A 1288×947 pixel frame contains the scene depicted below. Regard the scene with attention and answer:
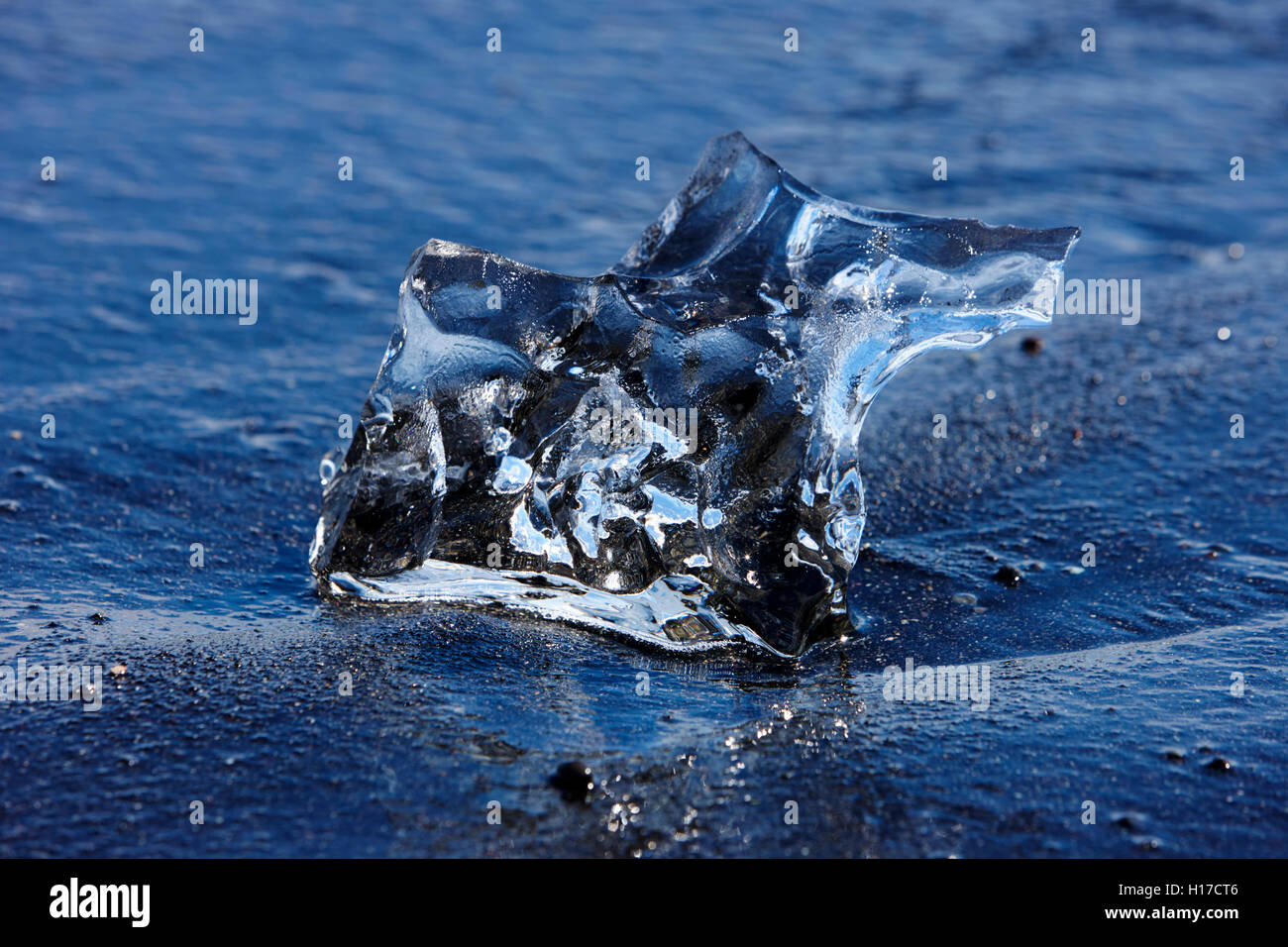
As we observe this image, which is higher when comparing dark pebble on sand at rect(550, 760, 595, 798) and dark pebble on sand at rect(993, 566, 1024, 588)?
dark pebble on sand at rect(993, 566, 1024, 588)

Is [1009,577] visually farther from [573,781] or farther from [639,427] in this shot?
[573,781]

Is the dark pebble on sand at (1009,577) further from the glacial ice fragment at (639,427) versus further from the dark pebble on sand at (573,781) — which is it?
the dark pebble on sand at (573,781)

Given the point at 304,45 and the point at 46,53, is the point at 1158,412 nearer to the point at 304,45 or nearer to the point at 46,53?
the point at 304,45

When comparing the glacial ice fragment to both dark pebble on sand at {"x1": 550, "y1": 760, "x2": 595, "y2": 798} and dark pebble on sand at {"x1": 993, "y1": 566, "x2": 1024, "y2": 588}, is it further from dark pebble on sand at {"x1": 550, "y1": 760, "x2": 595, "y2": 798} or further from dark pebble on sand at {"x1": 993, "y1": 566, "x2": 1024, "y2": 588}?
dark pebble on sand at {"x1": 550, "y1": 760, "x2": 595, "y2": 798}

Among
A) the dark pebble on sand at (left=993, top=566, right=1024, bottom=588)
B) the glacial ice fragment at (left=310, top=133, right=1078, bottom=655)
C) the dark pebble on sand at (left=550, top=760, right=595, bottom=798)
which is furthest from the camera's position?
the dark pebble on sand at (left=993, top=566, right=1024, bottom=588)

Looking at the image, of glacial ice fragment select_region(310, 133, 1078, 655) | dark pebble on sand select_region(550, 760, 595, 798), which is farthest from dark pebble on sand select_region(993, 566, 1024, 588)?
dark pebble on sand select_region(550, 760, 595, 798)

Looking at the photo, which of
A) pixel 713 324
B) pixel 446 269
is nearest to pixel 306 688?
pixel 446 269
